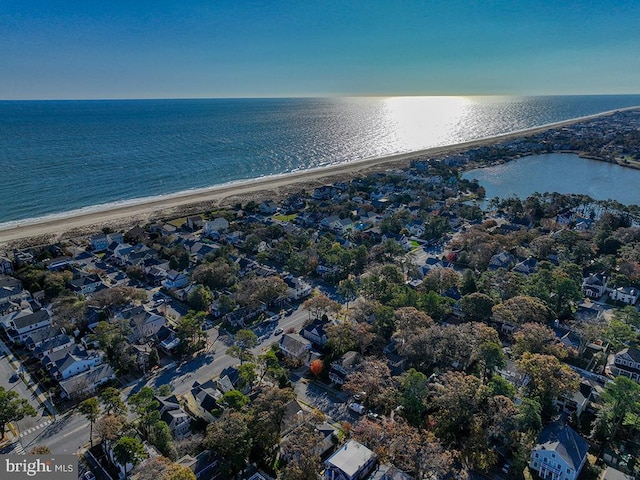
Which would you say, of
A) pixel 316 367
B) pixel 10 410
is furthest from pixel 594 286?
pixel 10 410

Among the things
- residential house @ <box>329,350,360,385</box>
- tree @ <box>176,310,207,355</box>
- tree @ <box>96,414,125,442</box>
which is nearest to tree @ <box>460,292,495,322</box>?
residential house @ <box>329,350,360,385</box>

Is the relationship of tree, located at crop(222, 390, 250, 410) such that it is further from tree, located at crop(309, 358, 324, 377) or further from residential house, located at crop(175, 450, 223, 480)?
tree, located at crop(309, 358, 324, 377)

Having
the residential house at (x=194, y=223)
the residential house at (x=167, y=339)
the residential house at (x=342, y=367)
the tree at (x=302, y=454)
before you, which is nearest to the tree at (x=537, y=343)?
the residential house at (x=342, y=367)

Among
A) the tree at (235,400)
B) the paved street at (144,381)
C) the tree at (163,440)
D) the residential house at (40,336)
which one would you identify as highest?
the tree at (235,400)

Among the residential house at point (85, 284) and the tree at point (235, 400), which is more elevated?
the tree at point (235, 400)

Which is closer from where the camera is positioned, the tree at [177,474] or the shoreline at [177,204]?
the tree at [177,474]

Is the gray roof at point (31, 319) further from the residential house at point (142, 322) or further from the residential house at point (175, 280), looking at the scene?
the residential house at point (175, 280)

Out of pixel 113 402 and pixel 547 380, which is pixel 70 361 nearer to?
pixel 113 402
